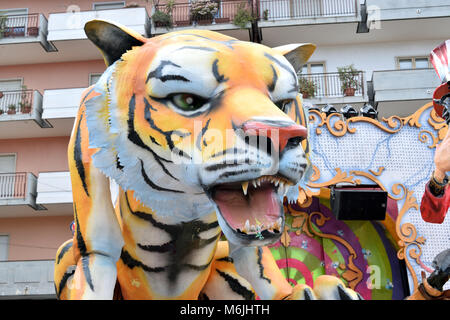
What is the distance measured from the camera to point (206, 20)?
12930mm

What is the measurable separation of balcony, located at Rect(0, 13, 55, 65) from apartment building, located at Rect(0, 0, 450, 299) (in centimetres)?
2

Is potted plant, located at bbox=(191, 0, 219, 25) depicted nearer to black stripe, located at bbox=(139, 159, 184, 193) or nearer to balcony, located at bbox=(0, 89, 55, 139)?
balcony, located at bbox=(0, 89, 55, 139)

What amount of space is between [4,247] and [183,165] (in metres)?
11.8

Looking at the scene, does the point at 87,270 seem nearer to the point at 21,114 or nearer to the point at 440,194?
the point at 440,194

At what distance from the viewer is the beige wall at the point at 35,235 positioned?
1242 cm

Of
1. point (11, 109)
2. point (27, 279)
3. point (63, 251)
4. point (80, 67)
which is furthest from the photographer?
point (80, 67)

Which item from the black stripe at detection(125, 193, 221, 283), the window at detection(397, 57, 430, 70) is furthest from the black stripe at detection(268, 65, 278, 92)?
the window at detection(397, 57, 430, 70)

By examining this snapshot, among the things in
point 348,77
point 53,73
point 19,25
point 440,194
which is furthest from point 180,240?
point 19,25

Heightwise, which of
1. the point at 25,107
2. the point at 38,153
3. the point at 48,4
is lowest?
the point at 38,153

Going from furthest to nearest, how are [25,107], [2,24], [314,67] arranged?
[2,24] < [25,107] < [314,67]

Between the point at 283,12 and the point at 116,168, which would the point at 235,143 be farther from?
the point at 283,12

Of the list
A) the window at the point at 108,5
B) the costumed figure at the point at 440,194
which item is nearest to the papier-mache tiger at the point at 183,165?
the costumed figure at the point at 440,194

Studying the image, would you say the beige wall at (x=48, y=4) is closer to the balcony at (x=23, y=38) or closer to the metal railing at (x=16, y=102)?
the balcony at (x=23, y=38)

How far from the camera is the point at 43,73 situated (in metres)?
13.6
